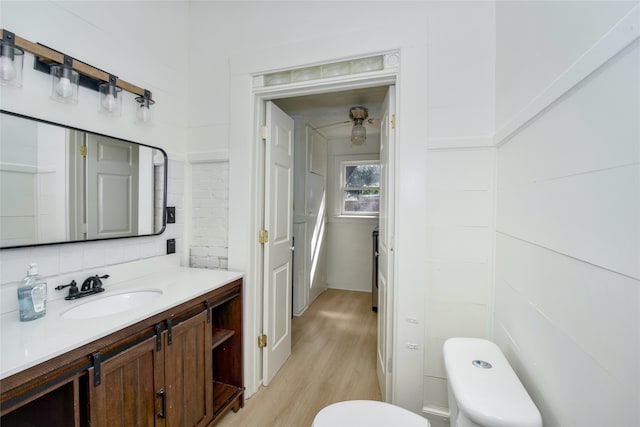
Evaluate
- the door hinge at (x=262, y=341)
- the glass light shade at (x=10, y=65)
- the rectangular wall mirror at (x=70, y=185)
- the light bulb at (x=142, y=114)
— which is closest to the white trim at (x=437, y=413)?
the door hinge at (x=262, y=341)

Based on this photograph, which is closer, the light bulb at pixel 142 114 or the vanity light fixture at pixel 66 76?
the vanity light fixture at pixel 66 76

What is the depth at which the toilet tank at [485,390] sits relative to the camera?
2.58 ft

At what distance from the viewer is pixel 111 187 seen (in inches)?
59.6

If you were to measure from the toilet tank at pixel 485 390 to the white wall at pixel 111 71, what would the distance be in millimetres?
1805

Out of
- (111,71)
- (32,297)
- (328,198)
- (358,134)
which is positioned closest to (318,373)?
(32,297)

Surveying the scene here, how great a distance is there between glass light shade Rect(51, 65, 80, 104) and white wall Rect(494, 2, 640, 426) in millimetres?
1999

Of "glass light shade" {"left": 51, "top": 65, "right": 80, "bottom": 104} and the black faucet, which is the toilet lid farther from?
"glass light shade" {"left": 51, "top": 65, "right": 80, "bottom": 104}

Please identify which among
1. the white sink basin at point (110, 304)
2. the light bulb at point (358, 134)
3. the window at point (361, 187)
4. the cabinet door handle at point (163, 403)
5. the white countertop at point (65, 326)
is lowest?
the cabinet door handle at point (163, 403)

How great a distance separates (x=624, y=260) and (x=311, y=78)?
170cm

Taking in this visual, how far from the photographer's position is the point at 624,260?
568 millimetres

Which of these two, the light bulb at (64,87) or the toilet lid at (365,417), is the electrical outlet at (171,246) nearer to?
the light bulb at (64,87)

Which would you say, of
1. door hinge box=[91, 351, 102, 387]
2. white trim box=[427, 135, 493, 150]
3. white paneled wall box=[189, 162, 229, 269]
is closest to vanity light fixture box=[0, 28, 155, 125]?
white paneled wall box=[189, 162, 229, 269]

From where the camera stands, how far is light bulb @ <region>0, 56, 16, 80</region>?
1070mm

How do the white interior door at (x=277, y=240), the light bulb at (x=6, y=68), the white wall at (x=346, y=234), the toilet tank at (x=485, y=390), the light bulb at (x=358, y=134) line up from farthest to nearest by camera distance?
the white wall at (x=346, y=234)
the light bulb at (x=358, y=134)
the white interior door at (x=277, y=240)
the light bulb at (x=6, y=68)
the toilet tank at (x=485, y=390)
